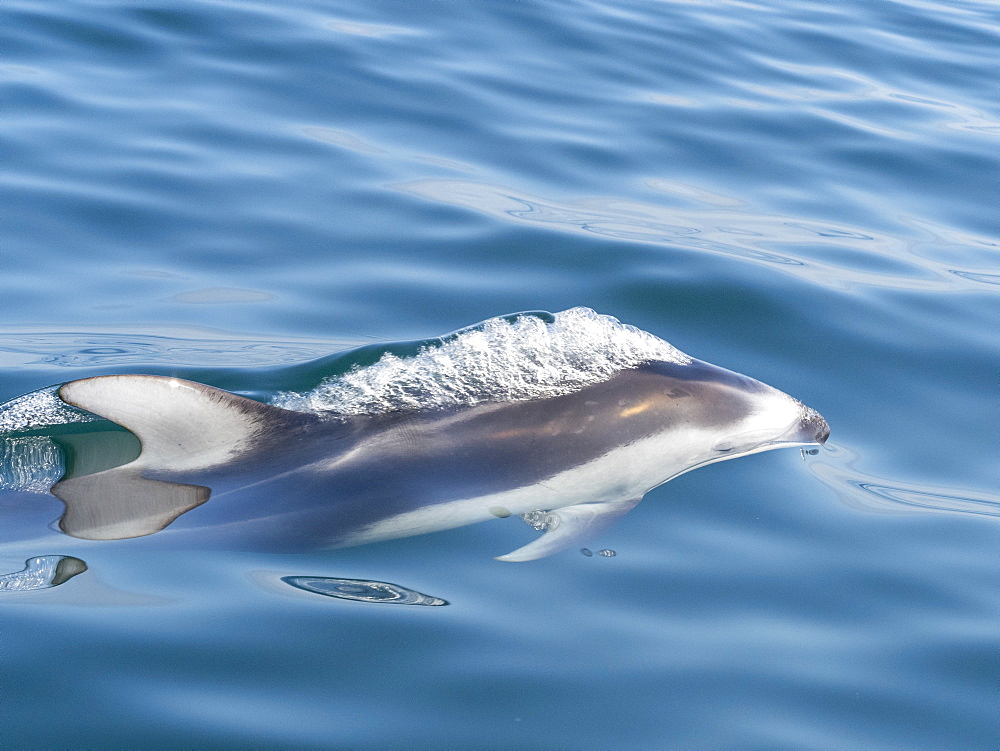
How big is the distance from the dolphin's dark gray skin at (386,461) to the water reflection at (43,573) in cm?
16

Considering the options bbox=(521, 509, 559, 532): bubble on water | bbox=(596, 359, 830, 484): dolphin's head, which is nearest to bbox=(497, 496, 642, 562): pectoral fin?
bbox=(521, 509, 559, 532): bubble on water

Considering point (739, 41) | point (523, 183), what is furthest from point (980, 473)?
point (739, 41)

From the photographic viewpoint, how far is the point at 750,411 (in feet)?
17.6

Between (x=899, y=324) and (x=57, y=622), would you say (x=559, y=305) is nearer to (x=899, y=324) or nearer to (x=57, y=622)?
(x=899, y=324)

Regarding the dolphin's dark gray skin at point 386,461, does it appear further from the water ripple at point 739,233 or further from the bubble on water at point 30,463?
the water ripple at point 739,233

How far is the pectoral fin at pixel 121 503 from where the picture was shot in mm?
4238

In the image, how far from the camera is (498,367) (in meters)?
5.20

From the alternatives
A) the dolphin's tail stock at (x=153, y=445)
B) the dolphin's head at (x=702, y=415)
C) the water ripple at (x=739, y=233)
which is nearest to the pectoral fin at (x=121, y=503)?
the dolphin's tail stock at (x=153, y=445)

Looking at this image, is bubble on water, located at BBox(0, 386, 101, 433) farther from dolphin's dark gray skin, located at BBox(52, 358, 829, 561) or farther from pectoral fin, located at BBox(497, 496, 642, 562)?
pectoral fin, located at BBox(497, 496, 642, 562)

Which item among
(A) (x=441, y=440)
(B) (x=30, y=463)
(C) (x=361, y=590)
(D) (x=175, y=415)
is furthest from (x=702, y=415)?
(B) (x=30, y=463)

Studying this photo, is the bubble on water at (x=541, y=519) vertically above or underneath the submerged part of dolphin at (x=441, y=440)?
underneath

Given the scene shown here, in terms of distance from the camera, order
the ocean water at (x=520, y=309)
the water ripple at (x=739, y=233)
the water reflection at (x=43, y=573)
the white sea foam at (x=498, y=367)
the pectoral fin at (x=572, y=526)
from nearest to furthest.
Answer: the ocean water at (x=520, y=309) → the water reflection at (x=43, y=573) → the pectoral fin at (x=572, y=526) → the white sea foam at (x=498, y=367) → the water ripple at (x=739, y=233)

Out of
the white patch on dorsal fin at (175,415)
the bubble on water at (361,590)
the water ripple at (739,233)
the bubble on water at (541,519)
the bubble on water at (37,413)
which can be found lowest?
the bubble on water at (361,590)

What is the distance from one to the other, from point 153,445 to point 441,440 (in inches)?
48.8
